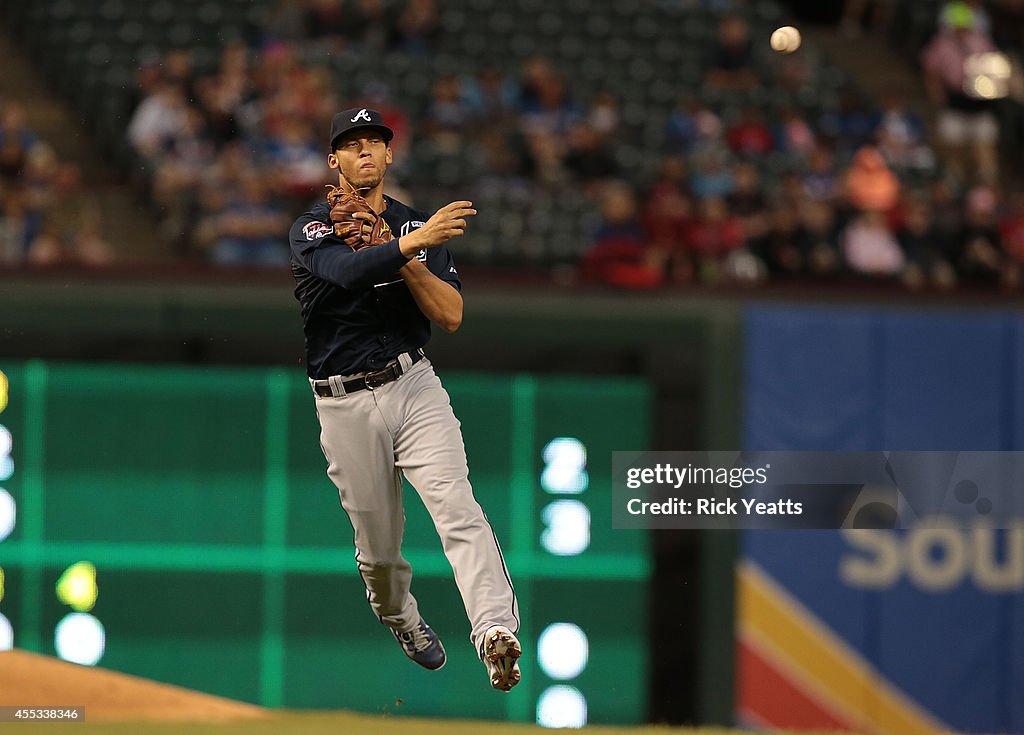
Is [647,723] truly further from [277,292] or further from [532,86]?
[532,86]

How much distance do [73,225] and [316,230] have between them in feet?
12.5

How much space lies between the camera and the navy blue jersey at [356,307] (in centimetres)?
586

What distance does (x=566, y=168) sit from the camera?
965 cm

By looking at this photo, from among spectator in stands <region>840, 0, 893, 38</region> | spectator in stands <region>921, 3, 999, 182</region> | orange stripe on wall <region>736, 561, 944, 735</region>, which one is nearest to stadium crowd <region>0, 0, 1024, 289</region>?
spectator in stands <region>921, 3, 999, 182</region>

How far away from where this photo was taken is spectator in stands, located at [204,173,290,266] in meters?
8.88

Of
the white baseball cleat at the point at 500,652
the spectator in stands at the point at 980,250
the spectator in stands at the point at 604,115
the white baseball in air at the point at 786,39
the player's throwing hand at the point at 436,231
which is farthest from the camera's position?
the spectator in stands at the point at 604,115

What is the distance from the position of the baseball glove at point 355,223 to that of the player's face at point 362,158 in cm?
6

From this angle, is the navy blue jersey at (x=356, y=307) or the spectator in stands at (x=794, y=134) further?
the spectator in stands at (x=794, y=134)

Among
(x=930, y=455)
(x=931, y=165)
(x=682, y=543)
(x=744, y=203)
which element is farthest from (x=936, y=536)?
(x=931, y=165)

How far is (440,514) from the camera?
230 inches

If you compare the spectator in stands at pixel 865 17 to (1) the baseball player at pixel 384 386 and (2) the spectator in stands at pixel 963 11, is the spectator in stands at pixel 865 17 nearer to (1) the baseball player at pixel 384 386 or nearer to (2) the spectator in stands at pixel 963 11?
(2) the spectator in stands at pixel 963 11

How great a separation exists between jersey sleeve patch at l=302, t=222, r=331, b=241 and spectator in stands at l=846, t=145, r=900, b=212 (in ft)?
16.5

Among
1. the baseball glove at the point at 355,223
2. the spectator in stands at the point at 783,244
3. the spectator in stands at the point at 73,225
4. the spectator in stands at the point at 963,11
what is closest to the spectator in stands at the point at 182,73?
the spectator in stands at the point at 73,225

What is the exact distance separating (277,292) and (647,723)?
3.14m
